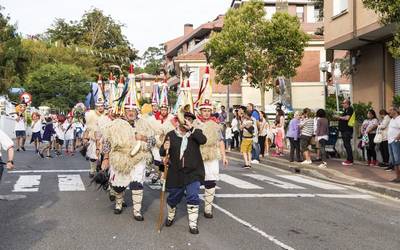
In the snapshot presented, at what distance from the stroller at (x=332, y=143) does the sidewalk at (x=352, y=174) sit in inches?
41.6

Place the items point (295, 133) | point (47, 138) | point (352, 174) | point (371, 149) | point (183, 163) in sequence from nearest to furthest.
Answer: point (183, 163), point (352, 174), point (371, 149), point (295, 133), point (47, 138)

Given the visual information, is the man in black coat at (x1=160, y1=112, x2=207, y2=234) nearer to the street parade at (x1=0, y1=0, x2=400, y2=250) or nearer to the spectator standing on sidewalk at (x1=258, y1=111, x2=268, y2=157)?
the street parade at (x1=0, y1=0, x2=400, y2=250)

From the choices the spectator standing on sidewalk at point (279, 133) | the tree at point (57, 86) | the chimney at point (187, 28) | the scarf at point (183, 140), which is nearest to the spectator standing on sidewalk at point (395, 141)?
the scarf at point (183, 140)

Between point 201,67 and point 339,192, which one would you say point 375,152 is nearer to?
point 339,192

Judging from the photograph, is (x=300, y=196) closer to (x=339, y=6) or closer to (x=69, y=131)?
(x=339, y=6)

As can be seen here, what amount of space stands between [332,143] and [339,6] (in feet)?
18.2

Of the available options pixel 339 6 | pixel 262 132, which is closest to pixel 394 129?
pixel 262 132

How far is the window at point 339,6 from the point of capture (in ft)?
69.4

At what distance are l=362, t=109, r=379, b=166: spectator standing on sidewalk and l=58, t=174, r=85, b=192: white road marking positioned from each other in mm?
8684

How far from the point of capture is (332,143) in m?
20.1

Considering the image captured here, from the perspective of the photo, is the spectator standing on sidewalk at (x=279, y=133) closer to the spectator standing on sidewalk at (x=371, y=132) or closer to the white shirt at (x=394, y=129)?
the spectator standing on sidewalk at (x=371, y=132)

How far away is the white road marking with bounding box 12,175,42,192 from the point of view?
11680 millimetres

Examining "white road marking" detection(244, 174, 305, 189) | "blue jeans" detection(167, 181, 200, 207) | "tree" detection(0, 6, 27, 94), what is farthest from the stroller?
"tree" detection(0, 6, 27, 94)

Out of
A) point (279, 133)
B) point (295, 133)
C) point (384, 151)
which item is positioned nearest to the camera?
point (384, 151)
